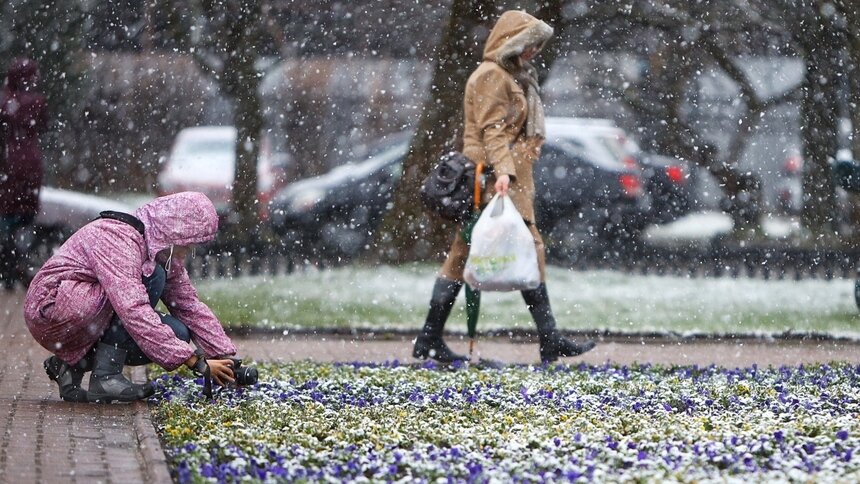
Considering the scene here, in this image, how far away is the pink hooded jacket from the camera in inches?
259

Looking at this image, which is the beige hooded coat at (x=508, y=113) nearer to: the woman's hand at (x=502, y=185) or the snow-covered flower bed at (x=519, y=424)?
the woman's hand at (x=502, y=185)

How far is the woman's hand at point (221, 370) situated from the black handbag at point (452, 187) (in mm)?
2102

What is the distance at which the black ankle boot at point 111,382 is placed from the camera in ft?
22.5

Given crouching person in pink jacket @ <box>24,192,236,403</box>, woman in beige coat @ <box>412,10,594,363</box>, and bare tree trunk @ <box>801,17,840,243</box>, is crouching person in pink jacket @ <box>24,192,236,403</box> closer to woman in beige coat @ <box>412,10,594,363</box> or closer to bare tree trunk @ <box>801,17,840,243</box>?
woman in beige coat @ <box>412,10,594,363</box>

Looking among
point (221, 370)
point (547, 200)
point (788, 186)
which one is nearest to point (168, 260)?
point (221, 370)

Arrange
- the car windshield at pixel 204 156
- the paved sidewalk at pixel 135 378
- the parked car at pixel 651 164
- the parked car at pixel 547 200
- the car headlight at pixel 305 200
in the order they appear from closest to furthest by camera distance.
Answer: the paved sidewalk at pixel 135 378
the parked car at pixel 547 200
the car headlight at pixel 305 200
the parked car at pixel 651 164
the car windshield at pixel 204 156

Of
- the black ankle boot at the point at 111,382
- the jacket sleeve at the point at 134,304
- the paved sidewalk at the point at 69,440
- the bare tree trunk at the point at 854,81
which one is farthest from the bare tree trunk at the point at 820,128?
the jacket sleeve at the point at 134,304

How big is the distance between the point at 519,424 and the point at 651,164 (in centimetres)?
1234

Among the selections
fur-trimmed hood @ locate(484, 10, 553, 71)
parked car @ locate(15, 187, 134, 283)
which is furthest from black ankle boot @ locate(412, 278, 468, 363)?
parked car @ locate(15, 187, 134, 283)

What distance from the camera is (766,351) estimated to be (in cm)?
1002

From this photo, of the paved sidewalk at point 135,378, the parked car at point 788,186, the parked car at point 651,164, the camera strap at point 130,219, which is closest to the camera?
the paved sidewalk at point 135,378

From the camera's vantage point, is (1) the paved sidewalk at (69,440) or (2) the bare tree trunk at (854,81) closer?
(1) the paved sidewalk at (69,440)

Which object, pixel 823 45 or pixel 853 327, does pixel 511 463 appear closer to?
pixel 853 327

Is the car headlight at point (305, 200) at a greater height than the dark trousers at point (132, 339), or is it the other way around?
the car headlight at point (305, 200)
